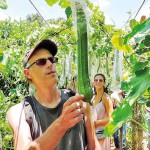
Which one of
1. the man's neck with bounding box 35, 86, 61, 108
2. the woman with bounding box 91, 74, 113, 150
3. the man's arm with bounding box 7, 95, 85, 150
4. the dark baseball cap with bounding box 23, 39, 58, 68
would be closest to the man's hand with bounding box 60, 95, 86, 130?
the man's arm with bounding box 7, 95, 85, 150

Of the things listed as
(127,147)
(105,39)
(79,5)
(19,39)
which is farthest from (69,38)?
(79,5)

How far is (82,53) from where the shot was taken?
121 centimetres

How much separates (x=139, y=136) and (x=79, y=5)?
5.93 metres

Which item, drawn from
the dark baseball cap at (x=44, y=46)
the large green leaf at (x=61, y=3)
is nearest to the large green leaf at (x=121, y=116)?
the large green leaf at (x=61, y=3)

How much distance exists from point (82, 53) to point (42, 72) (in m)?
0.86

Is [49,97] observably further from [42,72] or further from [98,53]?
[98,53]

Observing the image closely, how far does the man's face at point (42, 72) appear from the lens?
6.57ft

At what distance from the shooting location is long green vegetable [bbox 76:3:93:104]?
3.83 ft

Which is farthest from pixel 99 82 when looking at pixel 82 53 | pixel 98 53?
pixel 82 53

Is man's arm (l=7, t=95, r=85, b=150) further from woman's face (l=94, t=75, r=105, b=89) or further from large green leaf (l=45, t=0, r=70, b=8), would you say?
woman's face (l=94, t=75, r=105, b=89)

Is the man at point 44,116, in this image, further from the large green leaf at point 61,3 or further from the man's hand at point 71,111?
the large green leaf at point 61,3

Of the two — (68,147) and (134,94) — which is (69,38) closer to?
(68,147)

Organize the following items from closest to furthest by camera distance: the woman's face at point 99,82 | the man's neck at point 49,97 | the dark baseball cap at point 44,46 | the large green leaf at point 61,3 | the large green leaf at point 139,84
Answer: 1. the large green leaf at point 139,84
2. the large green leaf at point 61,3
3. the man's neck at point 49,97
4. the dark baseball cap at point 44,46
5. the woman's face at point 99,82

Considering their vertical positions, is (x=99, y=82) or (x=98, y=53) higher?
(x=98, y=53)
